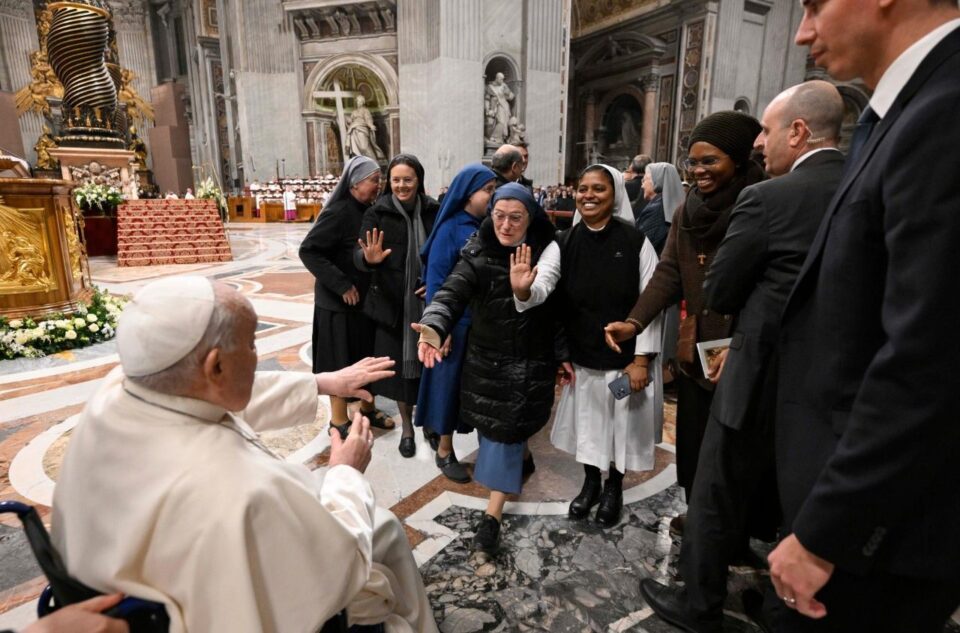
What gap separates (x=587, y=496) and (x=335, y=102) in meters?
19.6

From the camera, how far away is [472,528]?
2521mm

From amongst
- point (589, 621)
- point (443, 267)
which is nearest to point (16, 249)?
point (443, 267)

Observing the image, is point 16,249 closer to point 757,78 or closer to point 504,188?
point 504,188

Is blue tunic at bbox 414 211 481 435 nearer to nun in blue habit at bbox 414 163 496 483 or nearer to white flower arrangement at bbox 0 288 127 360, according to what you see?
nun in blue habit at bbox 414 163 496 483

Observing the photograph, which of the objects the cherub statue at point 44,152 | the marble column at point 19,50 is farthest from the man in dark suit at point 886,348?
the marble column at point 19,50

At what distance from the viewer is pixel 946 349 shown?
0.85 metres

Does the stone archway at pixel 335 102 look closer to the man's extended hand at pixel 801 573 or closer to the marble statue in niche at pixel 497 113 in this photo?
the marble statue in niche at pixel 497 113

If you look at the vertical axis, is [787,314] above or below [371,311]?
above

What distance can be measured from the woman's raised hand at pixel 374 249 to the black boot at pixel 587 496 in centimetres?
164

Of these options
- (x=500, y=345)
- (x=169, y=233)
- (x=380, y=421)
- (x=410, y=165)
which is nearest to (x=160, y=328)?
(x=500, y=345)

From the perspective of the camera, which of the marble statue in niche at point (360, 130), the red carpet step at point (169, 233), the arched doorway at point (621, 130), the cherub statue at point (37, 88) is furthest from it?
the arched doorway at point (621, 130)

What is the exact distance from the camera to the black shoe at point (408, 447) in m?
3.23

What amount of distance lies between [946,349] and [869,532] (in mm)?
351

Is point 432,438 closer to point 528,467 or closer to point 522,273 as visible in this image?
point 528,467
